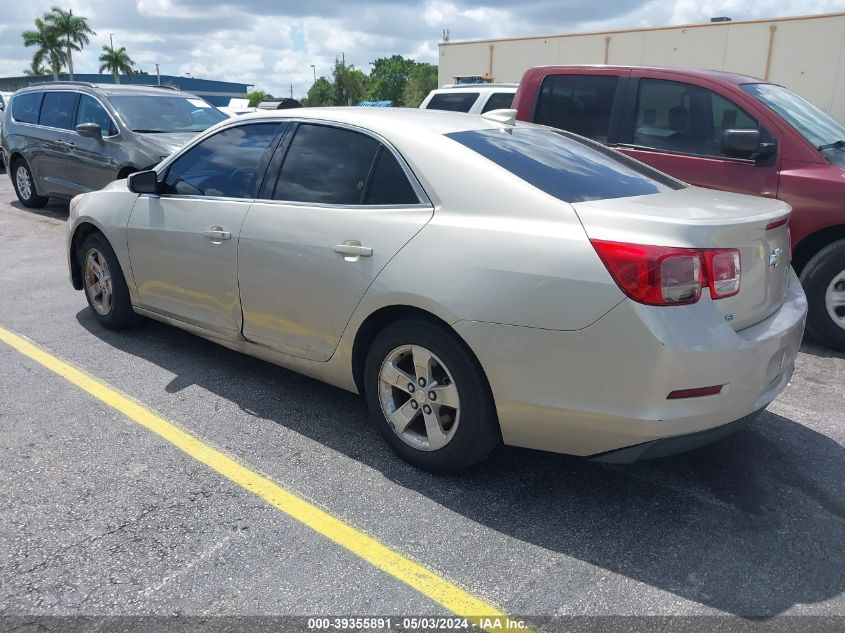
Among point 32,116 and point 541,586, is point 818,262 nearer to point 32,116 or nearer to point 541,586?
point 541,586

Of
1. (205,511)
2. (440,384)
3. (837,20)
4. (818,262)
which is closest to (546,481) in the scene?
(440,384)

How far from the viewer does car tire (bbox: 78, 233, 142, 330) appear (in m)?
4.96

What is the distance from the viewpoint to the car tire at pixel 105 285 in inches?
195

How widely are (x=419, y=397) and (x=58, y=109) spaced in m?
8.94

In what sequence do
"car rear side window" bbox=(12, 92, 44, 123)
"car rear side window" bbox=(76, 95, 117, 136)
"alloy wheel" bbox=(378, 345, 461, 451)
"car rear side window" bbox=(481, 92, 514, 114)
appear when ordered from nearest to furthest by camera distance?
"alloy wheel" bbox=(378, 345, 461, 451) < "car rear side window" bbox=(76, 95, 117, 136) < "car rear side window" bbox=(481, 92, 514, 114) < "car rear side window" bbox=(12, 92, 44, 123)

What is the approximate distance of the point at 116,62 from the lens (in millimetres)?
73812

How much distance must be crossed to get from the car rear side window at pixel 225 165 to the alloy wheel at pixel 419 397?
1350 millimetres

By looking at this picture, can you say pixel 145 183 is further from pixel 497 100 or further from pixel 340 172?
pixel 497 100

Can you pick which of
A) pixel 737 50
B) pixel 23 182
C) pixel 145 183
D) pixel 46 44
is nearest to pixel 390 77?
pixel 46 44

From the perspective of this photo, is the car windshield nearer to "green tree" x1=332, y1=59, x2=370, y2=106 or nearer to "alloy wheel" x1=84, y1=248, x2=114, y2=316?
"alloy wheel" x1=84, y1=248, x2=114, y2=316

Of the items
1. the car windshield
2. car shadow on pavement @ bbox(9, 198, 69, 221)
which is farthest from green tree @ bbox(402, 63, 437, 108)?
the car windshield

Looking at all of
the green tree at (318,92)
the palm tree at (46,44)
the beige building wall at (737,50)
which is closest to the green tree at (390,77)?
the green tree at (318,92)

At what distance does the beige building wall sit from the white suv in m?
9.90

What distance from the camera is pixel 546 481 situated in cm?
331
